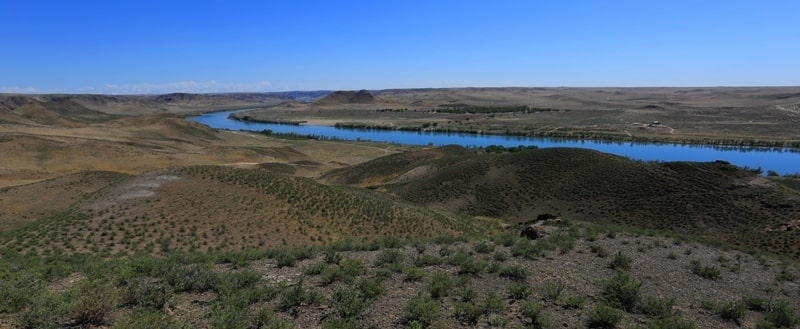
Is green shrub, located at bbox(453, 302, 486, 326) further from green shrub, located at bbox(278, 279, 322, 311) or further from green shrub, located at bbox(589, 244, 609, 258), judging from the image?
green shrub, located at bbox(589, 244, 609, 258)

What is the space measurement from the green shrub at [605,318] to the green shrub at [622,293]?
→ 1.04 meters

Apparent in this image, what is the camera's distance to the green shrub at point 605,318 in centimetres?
832

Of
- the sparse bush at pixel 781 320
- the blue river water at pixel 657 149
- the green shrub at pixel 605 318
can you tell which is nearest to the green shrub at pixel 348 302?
the green shrub at pixel 605 318

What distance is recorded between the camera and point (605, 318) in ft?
27.3

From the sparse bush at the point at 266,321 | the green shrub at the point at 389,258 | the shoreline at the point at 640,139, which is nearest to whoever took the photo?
the sparse bush at the point at 266,321

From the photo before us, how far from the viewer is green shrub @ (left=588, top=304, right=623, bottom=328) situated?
8.32 metres

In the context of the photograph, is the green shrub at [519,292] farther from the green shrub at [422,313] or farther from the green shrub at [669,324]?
the green shrub at [669,324]

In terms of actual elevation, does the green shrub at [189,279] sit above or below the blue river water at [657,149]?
above

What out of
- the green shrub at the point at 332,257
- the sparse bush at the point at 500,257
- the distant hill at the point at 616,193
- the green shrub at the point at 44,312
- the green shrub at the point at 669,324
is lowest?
the distant hill at the point at 616,193

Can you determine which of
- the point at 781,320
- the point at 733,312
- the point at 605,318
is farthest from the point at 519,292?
the point at 781,320

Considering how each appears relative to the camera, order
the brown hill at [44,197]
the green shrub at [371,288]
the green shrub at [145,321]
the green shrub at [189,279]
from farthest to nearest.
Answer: the brown hill at [44,197]
the green shrub at [371,288]
the green shrub at [189,279]
the green shrub at [145,321]

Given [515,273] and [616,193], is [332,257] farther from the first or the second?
[616,193]

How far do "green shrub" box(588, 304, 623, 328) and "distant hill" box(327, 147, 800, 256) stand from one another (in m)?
16.2

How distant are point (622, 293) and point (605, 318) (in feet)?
5.76
